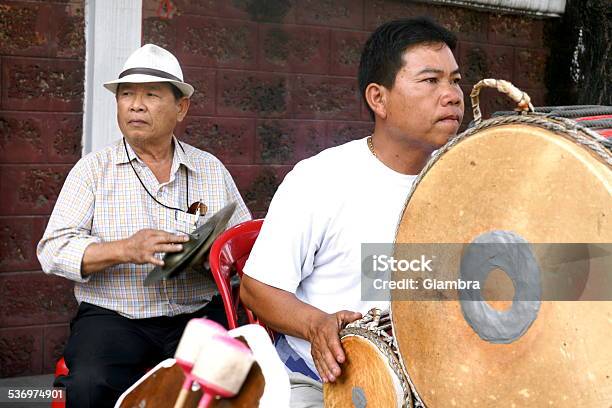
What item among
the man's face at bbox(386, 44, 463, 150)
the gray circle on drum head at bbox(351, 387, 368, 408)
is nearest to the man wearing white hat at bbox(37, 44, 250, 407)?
the man's face at bbox(386, 44, 463, 150)

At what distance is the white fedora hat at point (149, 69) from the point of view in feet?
10.1

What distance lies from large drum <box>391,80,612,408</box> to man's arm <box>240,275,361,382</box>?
0.60ft

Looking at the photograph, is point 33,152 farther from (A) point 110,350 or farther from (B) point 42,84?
(A) point 110,350

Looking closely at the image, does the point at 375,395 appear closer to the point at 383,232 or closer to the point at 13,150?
the point at 383,232

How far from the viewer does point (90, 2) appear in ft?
12.1

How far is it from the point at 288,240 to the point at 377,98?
1.69 ft

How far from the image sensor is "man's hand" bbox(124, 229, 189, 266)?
2.75 m

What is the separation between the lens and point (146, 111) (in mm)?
3104

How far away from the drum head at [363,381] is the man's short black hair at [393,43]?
2.62 ft

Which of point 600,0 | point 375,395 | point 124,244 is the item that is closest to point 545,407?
point 375,395

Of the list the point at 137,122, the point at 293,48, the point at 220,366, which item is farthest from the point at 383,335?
the point at 293,48

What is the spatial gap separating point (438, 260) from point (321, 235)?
0.53 m

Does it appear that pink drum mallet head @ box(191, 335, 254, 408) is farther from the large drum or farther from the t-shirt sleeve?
the t-shirt sleeve

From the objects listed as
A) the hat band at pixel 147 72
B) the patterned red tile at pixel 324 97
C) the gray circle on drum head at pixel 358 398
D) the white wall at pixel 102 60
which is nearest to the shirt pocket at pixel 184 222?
the hat band at pixel 147 72
